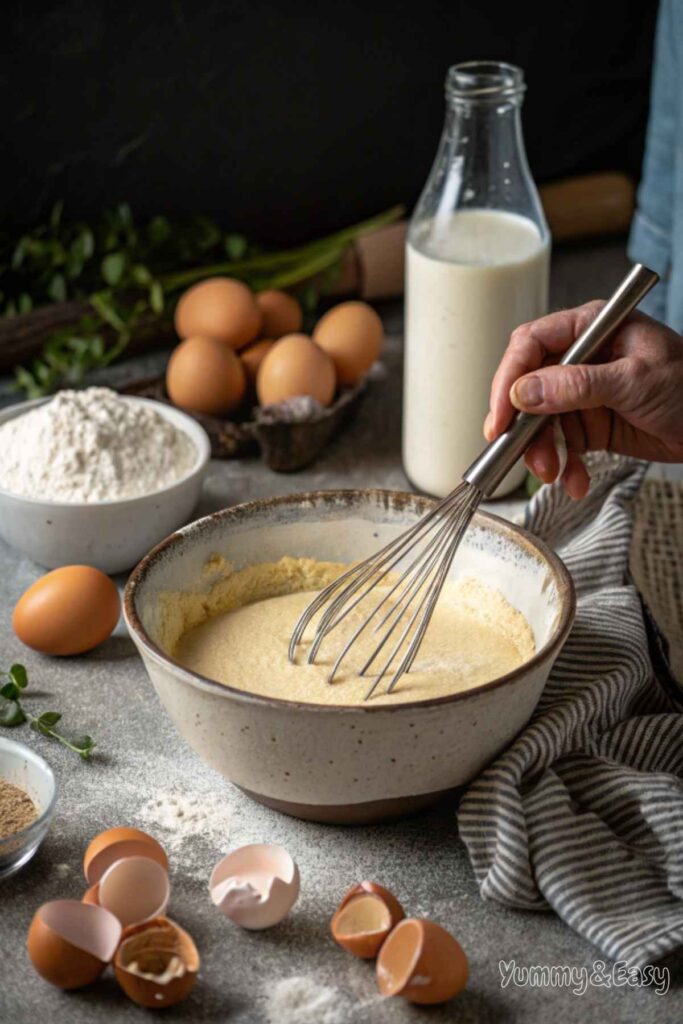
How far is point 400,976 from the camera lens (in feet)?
2.44

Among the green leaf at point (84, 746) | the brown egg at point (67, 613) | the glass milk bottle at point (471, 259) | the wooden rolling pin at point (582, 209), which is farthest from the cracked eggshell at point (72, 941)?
the wooden rolling pin at point (582, 209)

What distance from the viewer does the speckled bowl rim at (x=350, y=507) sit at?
0.78 metres

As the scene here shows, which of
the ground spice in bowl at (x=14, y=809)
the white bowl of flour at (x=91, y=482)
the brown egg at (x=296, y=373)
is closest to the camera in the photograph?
the ground spice in bowl at (x=14, y=809)

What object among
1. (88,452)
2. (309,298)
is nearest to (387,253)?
(309,298)

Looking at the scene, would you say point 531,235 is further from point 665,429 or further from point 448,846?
point 448,846

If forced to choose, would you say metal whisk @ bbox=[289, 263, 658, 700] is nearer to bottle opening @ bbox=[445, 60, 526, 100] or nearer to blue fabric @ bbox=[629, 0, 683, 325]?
bottle opening @ bbox=[445, 60, 526, 100]

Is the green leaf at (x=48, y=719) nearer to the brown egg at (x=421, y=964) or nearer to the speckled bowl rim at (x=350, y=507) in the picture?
the speckled bowl rim at (x=350, y=507)

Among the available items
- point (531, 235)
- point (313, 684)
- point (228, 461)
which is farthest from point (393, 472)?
point (313, 684)

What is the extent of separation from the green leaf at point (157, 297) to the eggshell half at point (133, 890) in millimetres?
965

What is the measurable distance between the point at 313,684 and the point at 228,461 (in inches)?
24.6

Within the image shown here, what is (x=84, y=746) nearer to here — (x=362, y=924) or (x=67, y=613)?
(x=67, y=613)

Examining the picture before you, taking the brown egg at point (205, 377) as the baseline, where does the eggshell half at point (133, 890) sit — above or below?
above

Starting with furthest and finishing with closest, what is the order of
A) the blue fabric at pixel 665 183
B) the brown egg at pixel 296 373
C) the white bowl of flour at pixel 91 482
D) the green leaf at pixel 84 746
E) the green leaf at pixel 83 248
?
the green leaf at pixel 83 248
the blue fabric at pixel 665 183
the brown egg at pixel 296 373
the white bowl of flour at pixel 91 482
the green leaf at pixel 84 746

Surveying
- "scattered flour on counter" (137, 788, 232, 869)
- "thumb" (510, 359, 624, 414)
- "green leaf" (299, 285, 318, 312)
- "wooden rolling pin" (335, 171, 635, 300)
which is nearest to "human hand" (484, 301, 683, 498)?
"thumb" (510, 359, 624, 414)
